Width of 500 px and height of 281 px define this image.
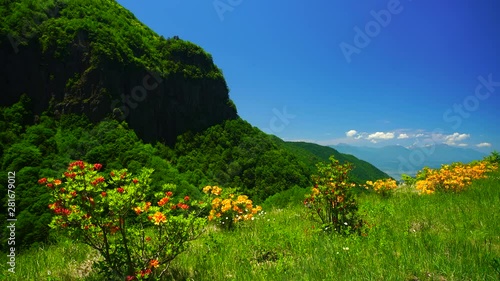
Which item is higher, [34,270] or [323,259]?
[323,259]

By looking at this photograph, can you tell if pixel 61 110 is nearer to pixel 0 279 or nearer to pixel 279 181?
pixel 279 181

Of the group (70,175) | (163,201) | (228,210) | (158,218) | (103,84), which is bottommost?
(228,210)

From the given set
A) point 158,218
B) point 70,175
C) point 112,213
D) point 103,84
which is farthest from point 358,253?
point 103,84

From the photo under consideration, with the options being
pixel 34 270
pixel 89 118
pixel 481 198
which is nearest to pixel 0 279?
pixel 34 270

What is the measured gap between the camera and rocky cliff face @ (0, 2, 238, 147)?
226 feet

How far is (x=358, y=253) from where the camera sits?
183 inches

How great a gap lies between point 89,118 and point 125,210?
7850cm

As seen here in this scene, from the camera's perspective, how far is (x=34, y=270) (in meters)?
5.36

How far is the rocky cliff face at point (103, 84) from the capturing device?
226ft

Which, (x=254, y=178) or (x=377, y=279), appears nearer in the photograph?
(x=377, y=279)

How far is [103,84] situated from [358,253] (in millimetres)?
82917

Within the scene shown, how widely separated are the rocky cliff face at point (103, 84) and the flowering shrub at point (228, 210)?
2949 inches

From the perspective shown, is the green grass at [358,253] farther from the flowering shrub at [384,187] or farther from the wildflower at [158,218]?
the flowering shrub at [384,187]

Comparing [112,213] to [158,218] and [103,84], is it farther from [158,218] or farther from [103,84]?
[103,84]
